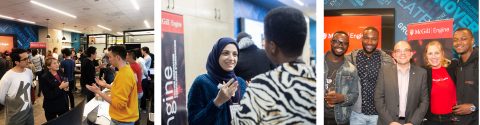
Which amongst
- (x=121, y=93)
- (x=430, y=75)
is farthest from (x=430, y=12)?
(x=121, y=93)

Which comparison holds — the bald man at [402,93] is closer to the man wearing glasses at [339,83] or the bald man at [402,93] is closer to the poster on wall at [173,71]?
the man wearing glasses at [339,83]

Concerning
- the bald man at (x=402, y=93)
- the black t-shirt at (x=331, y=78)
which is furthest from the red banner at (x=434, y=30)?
the black t-shirt at (x=331, y=78)

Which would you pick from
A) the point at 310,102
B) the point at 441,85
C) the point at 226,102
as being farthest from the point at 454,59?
the point at 226,102

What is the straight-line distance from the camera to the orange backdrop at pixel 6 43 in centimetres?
329

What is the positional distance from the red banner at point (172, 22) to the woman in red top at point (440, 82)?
243 cm

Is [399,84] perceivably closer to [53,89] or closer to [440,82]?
[440,82]

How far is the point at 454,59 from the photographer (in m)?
2.15

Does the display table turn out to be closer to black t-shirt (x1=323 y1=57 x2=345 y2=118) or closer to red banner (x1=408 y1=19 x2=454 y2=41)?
black t-shirt (x1=323 y1=57 x2=345 y2=118)

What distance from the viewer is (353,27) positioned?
2201 millimetres

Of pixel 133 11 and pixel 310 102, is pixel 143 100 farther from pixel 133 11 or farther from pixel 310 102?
pixel 310 102

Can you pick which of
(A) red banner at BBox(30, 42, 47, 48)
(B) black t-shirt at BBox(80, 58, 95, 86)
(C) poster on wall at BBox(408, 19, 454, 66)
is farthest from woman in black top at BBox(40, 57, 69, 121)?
(C) poster on wall at BBox(408, 19, 454, 66)

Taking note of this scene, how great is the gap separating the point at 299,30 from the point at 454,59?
214 cm

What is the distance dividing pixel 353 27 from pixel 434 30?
0.79 metres

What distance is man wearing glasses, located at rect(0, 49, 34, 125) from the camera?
7.55ft
